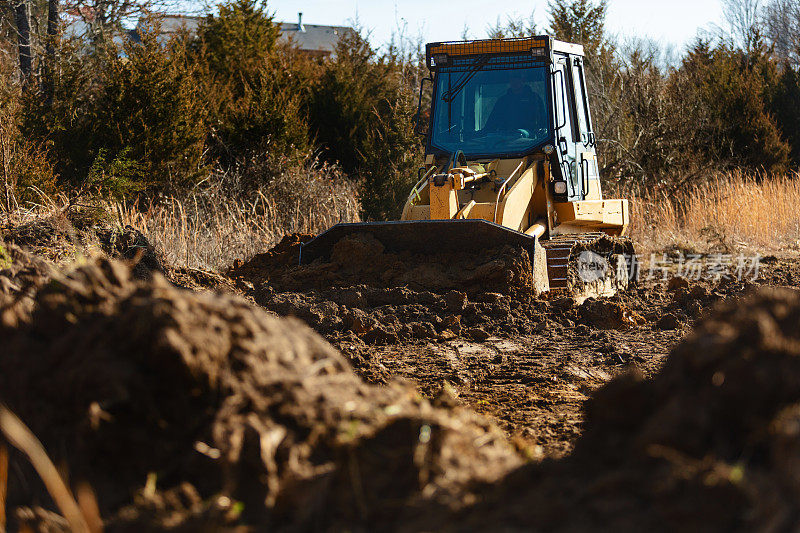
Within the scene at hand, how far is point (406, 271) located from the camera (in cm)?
772

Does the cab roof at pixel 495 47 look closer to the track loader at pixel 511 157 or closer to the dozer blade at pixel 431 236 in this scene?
the track loader at pixel 511 157

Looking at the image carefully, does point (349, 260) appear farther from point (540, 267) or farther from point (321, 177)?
point (321, 177)

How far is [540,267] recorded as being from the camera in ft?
25.3

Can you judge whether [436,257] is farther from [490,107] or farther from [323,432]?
[323,432]

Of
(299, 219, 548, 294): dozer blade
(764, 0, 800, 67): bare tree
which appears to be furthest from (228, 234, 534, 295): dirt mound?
(764, 0, 800, 67): bare tree

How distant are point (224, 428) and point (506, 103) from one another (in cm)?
710

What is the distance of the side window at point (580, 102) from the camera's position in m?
9.18

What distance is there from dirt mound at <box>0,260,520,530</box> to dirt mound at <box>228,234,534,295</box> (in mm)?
5094

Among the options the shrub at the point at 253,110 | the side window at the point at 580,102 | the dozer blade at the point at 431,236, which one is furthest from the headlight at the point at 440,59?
the shrub at the point at 253,110

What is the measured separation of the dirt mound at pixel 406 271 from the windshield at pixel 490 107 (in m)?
1.59

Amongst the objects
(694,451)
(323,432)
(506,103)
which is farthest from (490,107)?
(694,451)

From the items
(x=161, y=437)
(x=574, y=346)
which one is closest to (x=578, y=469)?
(x=161, y=437)

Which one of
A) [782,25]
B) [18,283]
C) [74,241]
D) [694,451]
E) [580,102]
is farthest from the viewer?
[782,25]

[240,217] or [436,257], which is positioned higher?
[240,217]
